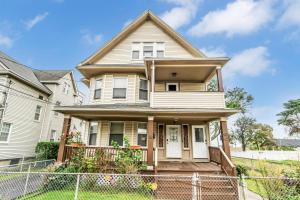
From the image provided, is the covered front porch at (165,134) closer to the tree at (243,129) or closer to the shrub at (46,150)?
the shrub at (46,150)

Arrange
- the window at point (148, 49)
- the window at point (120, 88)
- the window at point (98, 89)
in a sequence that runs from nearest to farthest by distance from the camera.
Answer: the window at point (120, 88)
the window at point (98, 89)
the window at point (148, 49)

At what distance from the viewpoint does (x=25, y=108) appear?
15.0 meters

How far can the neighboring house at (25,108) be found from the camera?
43.0ft

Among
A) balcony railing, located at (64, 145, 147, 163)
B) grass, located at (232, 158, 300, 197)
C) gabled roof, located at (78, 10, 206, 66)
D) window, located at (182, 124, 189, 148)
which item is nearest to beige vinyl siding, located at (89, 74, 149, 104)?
gabled roof, located at (78, 10, 206, 66)

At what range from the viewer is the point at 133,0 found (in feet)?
56.8

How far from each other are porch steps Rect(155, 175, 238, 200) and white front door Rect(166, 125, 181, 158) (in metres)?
3.35

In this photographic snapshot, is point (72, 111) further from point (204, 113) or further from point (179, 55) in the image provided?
point (179, 55)

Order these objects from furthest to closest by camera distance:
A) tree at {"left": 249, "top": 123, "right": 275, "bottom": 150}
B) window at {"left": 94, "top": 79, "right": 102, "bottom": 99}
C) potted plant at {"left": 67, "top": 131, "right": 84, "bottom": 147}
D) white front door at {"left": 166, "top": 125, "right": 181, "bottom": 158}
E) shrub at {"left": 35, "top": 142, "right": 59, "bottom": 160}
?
tree at {"left": 249, "top": 123, "right": 275, "bottom": 150}, shrub at {"left": 35, "top": 142, "right": 59, "bottom": 160}, window at {"left": 94, "top": 79, "right": 102, "bottom": 99}, white front door at {"left": 166, "top": 125, "right": 181, "bottom": 158}, potted plant at {"left": 67, "top": 131, "right": 84, "bottom": 147}

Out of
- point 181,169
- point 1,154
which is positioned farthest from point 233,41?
point 1,154

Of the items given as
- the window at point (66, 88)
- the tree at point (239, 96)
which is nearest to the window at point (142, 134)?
the window at point (66, 88)

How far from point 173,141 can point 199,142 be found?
1.58m

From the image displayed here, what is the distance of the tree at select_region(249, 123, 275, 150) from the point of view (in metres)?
32.1

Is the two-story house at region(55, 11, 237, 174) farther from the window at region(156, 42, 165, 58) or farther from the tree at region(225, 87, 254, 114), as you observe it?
the tree at region(225, 87, 254, 114)

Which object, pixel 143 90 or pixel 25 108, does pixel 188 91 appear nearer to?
pixel 143 90
